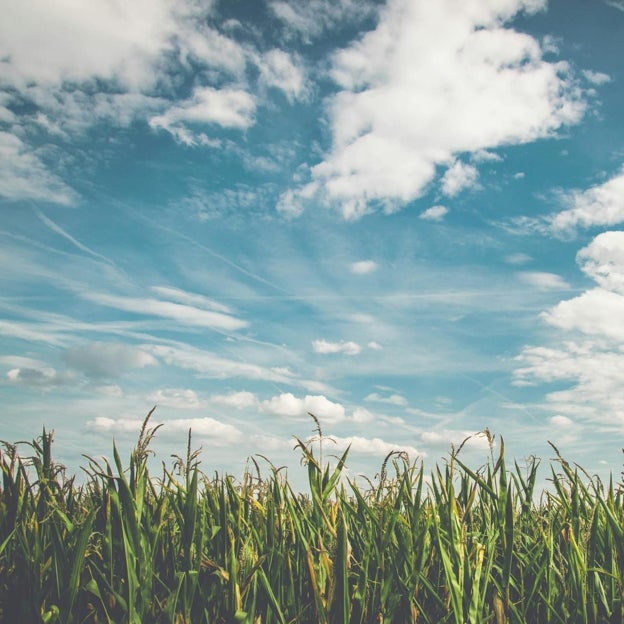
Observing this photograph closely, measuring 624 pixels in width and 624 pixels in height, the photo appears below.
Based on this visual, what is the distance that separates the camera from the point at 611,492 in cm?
492

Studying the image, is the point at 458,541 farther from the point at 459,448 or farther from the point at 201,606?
the point at 201,606

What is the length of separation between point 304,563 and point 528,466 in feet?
7.40

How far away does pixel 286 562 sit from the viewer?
368 centimetres

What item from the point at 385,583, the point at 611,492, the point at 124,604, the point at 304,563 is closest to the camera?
the point at 124,604

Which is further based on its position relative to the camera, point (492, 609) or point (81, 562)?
point (492, 609)

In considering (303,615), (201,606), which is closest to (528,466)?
(303,615)

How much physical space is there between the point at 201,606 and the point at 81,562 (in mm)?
740

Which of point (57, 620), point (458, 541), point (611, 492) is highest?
point (611, 492)

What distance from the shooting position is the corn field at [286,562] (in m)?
3.34

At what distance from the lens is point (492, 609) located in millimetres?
3684

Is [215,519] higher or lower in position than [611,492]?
lower

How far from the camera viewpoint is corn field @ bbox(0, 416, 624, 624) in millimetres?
3342

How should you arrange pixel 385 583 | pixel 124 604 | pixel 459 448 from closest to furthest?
pixel 124 604, pixel 385 583, pixel 459 448

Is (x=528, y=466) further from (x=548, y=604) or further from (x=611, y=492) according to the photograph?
(x=548, y=604)
